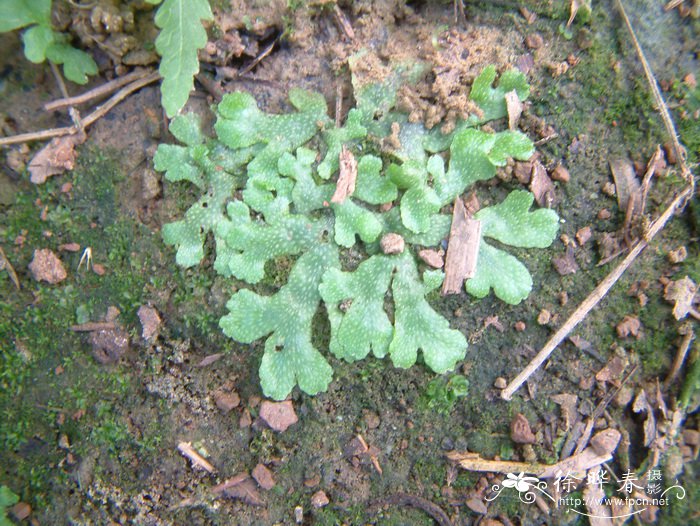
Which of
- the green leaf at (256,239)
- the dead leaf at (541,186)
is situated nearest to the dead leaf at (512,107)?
the dead leaf at (541,186)

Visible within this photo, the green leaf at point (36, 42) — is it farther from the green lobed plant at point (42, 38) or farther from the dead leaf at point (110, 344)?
the dead leaf at point (110, 344)

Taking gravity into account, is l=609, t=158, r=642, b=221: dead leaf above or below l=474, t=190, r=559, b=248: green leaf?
above

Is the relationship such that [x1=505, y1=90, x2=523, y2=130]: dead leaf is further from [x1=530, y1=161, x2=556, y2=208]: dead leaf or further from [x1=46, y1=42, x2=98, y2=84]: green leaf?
[x1=46, y1=42, x2=98, y2=84]: green leaf

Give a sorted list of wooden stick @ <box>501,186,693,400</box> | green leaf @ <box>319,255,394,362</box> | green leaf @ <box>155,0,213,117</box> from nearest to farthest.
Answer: green leaf @ <box>155,0,213,117</box> < green leaf @ <box>319,255,394,362</box> < wooden stick @ <box>501,186,693,400</box>

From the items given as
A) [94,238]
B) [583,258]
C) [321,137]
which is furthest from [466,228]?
[94,238]

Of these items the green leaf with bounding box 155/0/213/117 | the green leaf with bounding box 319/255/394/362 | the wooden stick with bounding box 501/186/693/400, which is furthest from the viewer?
the wooden stick with bounding box 501/186/693/400

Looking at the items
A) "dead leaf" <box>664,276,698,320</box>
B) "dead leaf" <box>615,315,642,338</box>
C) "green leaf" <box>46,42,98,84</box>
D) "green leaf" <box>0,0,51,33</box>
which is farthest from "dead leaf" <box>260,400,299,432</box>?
"green leaf" <box>0,0,51,33</box>

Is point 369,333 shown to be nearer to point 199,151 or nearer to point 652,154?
point 199,151
